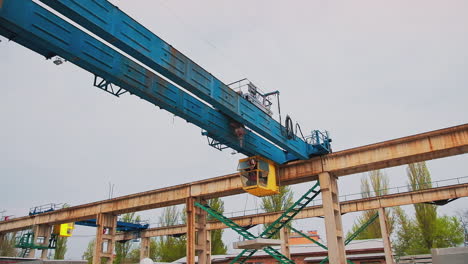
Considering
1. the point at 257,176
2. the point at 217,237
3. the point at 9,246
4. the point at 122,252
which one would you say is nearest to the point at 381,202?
the point at 257,176

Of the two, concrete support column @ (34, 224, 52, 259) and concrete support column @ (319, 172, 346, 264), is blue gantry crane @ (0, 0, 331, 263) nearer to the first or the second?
concrete support column @ (319, 172, 346, 264)

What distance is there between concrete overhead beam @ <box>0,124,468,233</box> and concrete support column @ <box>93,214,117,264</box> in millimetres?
720

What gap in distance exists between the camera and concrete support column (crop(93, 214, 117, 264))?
25086 mm

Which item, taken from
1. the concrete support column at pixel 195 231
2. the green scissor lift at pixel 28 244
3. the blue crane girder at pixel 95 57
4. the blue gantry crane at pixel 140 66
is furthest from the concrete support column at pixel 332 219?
the green scissor lift at pixel 28 244

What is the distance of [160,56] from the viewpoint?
11891 mm

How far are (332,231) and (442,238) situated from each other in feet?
93.2

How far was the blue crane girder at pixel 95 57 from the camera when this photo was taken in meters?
9.54

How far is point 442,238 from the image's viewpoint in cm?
3847

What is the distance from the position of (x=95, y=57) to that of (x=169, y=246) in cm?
4362

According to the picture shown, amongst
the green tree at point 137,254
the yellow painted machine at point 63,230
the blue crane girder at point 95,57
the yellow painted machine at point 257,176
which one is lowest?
the green tree at point 137,254

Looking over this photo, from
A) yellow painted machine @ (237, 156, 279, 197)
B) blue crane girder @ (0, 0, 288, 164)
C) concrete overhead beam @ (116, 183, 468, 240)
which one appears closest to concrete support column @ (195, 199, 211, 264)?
yellow painted machine @ (237, 156, 279, 197)

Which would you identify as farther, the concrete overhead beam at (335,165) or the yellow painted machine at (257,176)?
the yellow painted machine at (257,176)

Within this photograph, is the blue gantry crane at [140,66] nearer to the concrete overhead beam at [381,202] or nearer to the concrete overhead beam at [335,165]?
the concrete overhead beam at [335,165]

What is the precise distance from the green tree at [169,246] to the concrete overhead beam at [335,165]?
23.4 m
